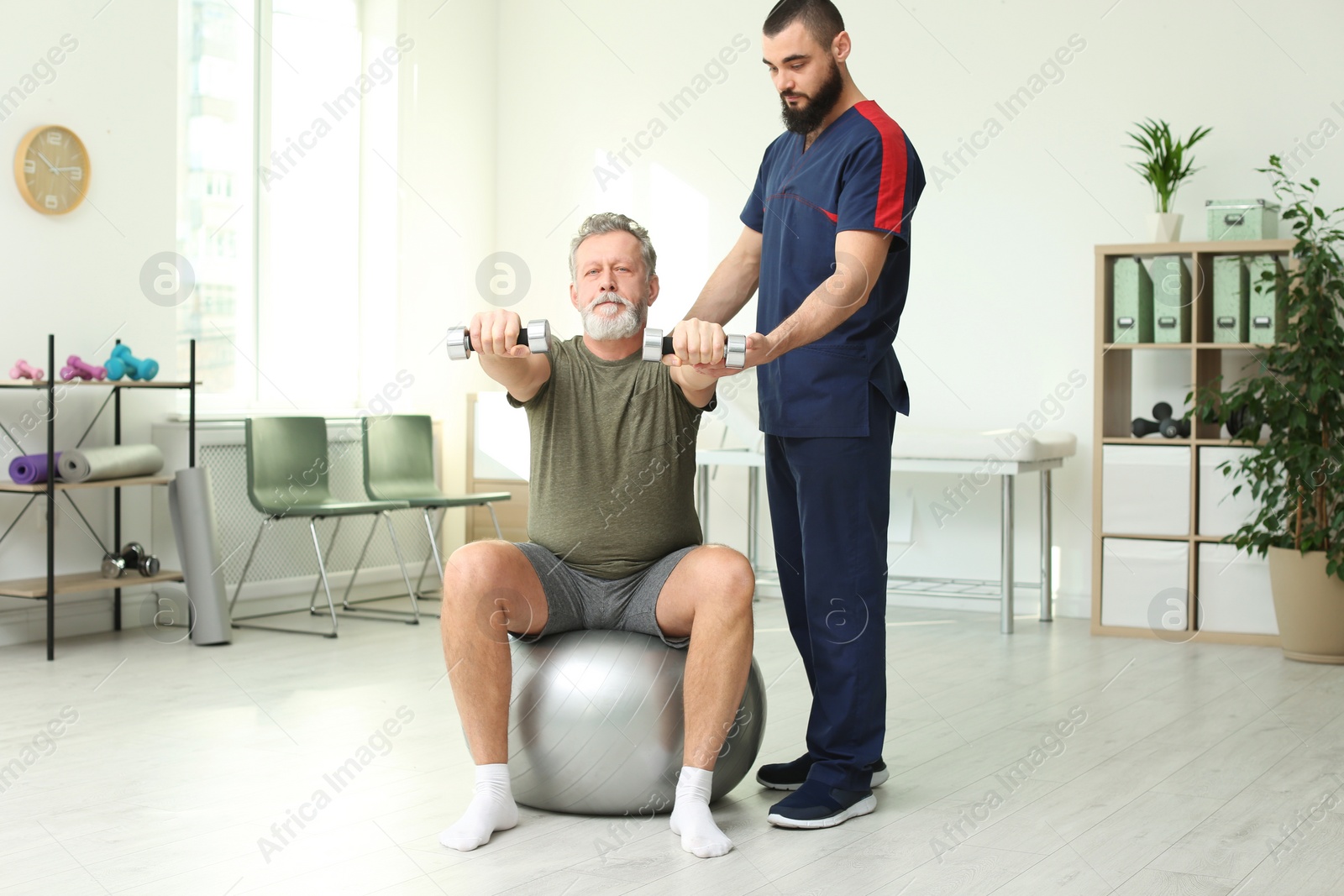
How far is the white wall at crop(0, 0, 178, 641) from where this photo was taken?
4379 mm

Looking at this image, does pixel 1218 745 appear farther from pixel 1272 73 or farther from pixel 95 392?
pixel 95 392

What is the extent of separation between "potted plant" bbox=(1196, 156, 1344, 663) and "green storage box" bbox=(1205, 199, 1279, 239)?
0.17 meters

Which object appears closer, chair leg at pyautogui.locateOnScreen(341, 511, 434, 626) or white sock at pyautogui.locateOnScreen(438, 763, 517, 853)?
white sock at pyautogui.locateOnScreen(438, 763, 517, 853)

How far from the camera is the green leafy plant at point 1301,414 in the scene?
432cm

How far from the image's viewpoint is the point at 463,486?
6.25m

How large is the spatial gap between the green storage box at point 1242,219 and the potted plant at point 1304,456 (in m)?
0.17

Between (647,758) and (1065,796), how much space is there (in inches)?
36.1

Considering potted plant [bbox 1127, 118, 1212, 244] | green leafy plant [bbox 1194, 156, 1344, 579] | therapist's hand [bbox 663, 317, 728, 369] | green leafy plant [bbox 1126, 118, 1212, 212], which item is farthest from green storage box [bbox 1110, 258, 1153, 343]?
therapist's hand [bbox 663, 317, 728, 369]

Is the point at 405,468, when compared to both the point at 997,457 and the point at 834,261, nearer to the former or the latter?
the point at 997,457

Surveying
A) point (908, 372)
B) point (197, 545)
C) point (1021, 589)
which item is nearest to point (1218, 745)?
point (1021, 589)

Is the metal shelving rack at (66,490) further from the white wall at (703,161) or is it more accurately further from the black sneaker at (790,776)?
the black sneaker at (790,776)

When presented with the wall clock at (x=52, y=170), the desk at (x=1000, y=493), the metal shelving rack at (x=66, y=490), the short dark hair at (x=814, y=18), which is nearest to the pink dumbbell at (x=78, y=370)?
the metal shelving rack at (x=66, y=490)

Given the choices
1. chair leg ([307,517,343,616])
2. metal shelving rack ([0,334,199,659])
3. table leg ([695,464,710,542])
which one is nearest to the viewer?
metal shelving rack ([0,334,199,659])

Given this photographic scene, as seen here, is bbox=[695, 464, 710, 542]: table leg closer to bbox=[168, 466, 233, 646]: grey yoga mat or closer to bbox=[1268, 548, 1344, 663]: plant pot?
bbox=[168, 466, 233, 646]: grey yoga mat
